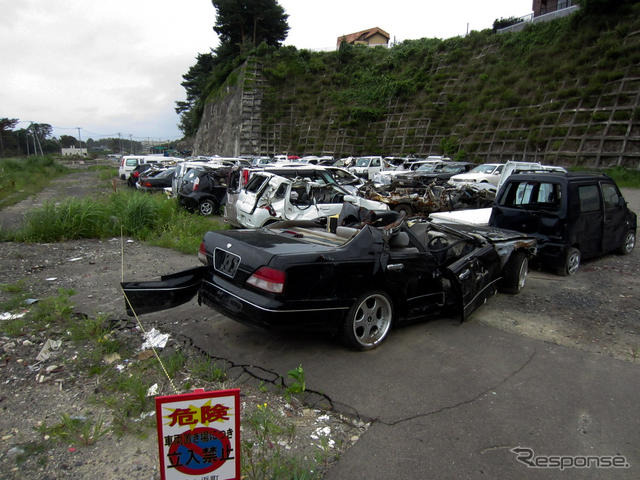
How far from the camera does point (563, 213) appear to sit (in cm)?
698

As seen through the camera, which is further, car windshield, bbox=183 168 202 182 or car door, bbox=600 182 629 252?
car windshield, bbox=183 168 202 182

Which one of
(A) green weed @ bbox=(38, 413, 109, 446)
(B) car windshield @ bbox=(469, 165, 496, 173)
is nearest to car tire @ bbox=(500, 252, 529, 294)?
(A) green weed @ bbox=(38, 413, 109, 446)

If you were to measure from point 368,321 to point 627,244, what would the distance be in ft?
24.2

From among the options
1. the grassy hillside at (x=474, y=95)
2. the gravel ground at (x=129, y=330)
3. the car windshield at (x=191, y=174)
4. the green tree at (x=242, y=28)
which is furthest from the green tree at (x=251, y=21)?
the gravel ground at (x=129, y=330)

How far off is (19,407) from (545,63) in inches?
1249

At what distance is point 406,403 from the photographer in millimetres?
3471

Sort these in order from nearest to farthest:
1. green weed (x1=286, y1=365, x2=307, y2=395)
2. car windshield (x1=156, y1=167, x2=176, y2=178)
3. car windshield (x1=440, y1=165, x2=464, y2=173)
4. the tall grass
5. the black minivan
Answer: green weed (x1=286, y1=365, x2=307, y2=395)
the black minivan
the tall grass
car windshield (x1=440, y1=165, x2=464, y2=173)
car windshield (x1=156, y1=167, x2=176, y2=178)

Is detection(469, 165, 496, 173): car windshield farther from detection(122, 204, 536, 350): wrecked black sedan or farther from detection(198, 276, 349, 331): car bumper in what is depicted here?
detection(198, 276, 349, 331): car bumper

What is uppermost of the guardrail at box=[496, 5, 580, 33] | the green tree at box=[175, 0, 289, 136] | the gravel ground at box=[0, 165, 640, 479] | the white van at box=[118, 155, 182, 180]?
the green tree at box=[175, 0, 289, 136]

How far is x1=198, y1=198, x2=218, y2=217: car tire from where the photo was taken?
13.9 m

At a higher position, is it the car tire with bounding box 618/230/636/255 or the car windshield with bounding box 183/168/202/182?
the car windshield with bounding box 183/168/202/182

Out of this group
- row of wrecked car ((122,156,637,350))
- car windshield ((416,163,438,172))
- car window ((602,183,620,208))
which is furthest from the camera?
car windshield ((416,163,438,172))

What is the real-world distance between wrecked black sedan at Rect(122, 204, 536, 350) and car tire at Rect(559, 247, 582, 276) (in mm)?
2409

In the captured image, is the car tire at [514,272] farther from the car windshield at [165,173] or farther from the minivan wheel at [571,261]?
the car windshield at [165,173]
